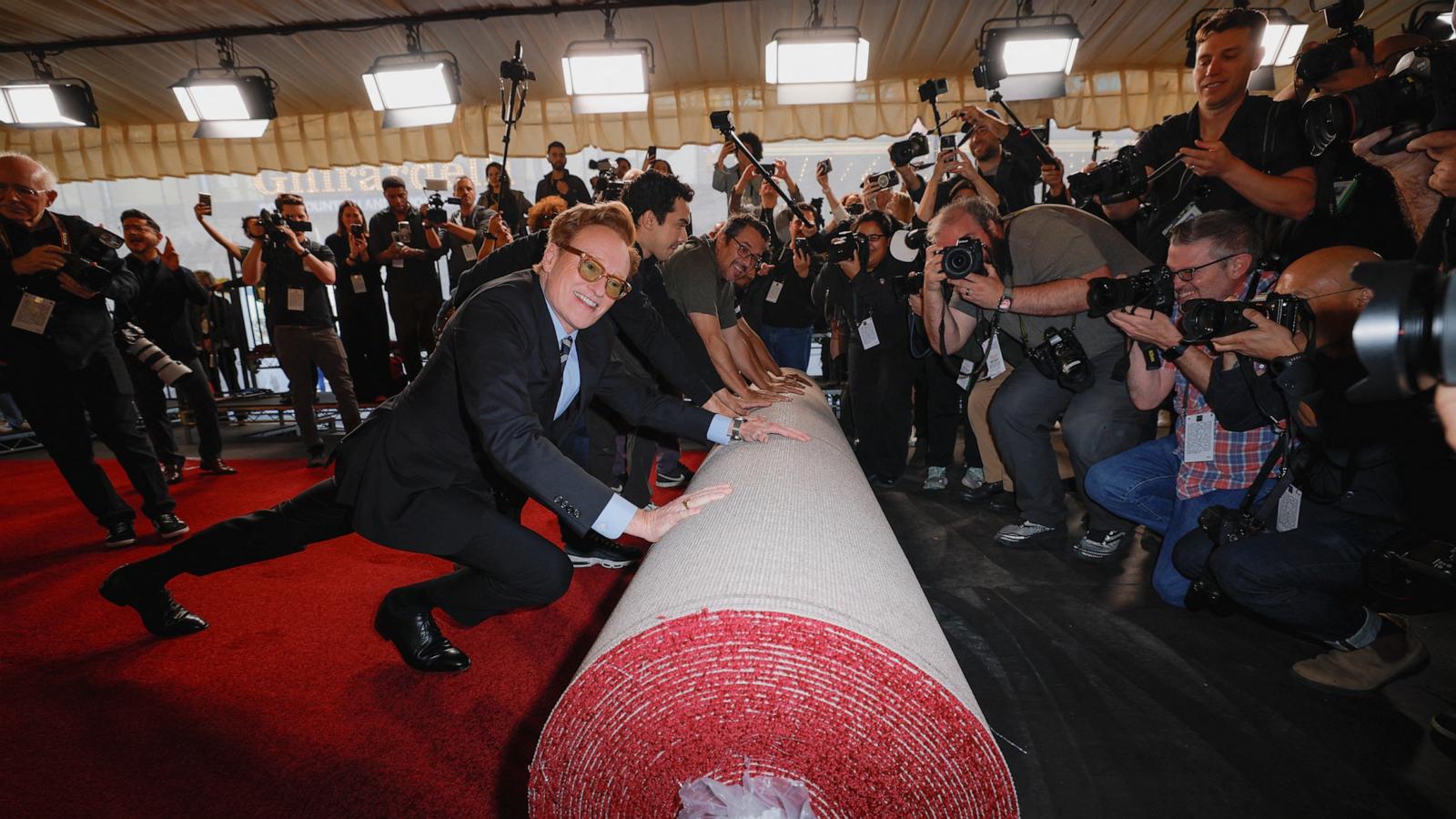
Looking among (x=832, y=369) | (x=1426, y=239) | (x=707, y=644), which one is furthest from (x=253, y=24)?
(x=1426, y=239)

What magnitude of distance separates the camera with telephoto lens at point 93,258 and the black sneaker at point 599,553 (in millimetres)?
2410

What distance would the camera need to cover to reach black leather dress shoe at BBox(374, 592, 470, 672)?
78.9 inches

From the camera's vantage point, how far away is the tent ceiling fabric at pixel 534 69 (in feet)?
18.1

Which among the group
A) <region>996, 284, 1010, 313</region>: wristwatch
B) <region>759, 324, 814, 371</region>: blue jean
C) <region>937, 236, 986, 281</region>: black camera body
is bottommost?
<region>759, 324, 814, 371</region>: blue jean

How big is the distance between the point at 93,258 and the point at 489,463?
2643 millimetres

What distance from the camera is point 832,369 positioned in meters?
6.09

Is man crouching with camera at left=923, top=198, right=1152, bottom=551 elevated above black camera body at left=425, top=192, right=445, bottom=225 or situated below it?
below

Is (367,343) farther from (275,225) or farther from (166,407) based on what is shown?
(166,407)

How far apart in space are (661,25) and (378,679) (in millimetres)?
5586

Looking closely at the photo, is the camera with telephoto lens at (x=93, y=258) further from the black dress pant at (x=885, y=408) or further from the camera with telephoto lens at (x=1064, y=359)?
the camera with telephoto lens at (x=1064, y=359)

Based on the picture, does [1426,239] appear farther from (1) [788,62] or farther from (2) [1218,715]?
(1) [788,62]

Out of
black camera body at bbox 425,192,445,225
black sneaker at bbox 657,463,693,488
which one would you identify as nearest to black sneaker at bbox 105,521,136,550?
black sneaker at bbox 657,463,693,488

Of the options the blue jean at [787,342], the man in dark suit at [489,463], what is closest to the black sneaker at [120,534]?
the man in dark suit at [489,463]

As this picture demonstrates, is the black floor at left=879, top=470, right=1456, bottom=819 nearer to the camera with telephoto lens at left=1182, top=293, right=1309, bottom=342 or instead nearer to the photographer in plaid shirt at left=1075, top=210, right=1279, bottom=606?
the photographer in plaid shirt at left=1075, top=210, right=1279, bottom=606
